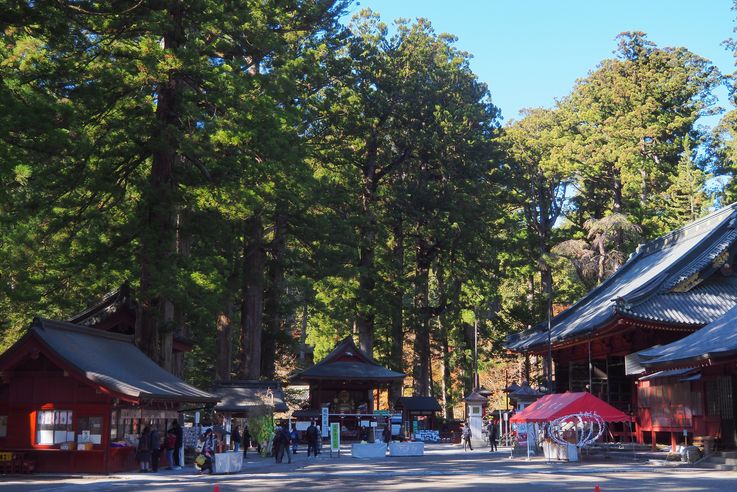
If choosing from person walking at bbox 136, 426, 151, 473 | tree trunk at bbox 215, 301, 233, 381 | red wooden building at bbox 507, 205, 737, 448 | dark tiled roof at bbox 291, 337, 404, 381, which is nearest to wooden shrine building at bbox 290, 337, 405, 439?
dark tiled roof at bbox 291, 337, 404, 381

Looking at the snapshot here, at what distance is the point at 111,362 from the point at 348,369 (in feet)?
80.1

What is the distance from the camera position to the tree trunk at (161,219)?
1072 inches

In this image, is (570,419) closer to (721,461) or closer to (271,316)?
(721,461)

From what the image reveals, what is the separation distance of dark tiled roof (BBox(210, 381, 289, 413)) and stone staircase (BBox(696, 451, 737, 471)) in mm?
17475

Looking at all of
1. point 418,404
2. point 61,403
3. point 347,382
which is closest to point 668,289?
point 418,404

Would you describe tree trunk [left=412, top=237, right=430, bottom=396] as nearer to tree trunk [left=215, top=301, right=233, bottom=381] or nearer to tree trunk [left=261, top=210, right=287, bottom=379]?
tree trunk [left=261, top=210, right=287, bottom=379]

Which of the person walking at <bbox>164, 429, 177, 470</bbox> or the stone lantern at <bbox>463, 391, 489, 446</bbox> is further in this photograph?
the stone lantern at <bbox>463, 391, 489, 446</bbox>

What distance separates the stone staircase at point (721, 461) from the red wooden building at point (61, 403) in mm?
17132

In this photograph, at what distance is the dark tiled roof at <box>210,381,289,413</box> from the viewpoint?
117ft

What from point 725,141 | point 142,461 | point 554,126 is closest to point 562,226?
point 554,126

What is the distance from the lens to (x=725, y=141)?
59.3 meters

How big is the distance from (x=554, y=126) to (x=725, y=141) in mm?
12457

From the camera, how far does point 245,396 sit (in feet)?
120

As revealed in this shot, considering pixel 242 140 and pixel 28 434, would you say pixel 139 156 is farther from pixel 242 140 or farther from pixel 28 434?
pixel 28 434
